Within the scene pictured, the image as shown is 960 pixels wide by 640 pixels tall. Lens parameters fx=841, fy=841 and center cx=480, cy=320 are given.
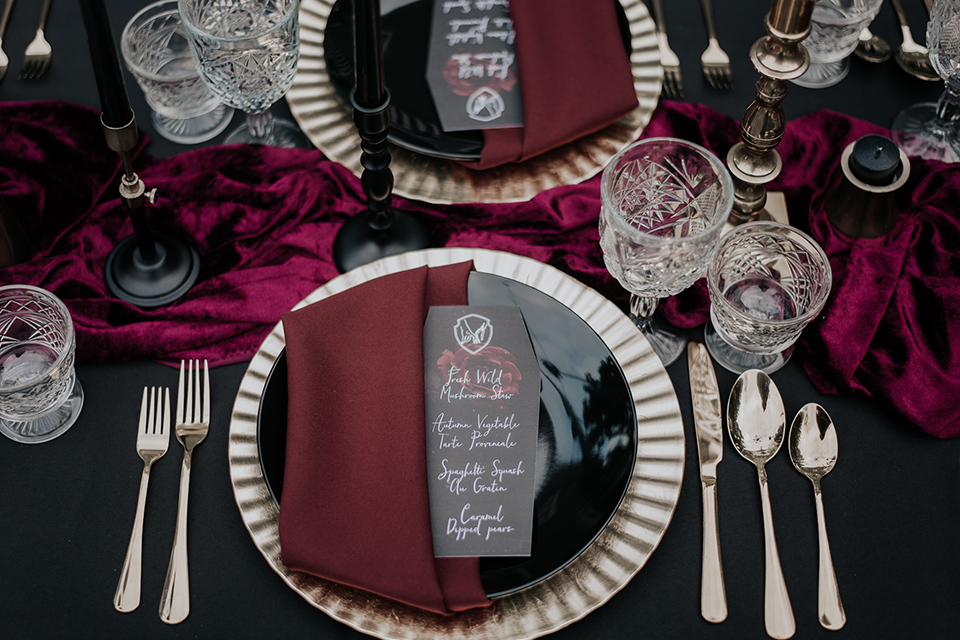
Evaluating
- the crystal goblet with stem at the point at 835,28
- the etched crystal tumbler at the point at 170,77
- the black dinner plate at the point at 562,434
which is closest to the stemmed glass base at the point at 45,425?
the black dinner plate at the point at 562,434

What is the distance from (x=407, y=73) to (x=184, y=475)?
0.55 meters

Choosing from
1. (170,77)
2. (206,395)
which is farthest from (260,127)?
(206,395)

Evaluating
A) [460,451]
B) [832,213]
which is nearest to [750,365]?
[832,213]

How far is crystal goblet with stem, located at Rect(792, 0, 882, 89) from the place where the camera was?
104cm

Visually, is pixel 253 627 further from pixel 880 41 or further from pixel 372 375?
pixel 880 41

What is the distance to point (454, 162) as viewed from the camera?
104 cm

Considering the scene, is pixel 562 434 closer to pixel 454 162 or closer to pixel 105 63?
pixel 454 162

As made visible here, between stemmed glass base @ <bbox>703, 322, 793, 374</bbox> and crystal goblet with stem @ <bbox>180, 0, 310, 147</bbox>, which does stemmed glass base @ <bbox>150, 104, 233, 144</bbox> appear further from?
stemmed glass base @ <bbox>703, 322, 793, 374</bbox>

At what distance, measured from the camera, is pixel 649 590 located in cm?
83

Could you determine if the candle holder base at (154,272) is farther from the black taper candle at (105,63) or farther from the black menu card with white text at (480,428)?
the black menu card with white text at (480,428)

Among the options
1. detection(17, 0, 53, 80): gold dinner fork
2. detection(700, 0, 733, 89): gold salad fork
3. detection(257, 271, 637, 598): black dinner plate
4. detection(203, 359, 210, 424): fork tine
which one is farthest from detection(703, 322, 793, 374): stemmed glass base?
detection(17, 0, 53, 80): gold dinner fork

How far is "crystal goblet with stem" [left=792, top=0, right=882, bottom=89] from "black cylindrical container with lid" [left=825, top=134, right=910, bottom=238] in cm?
15

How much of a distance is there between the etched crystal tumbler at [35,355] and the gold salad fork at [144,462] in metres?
0.08

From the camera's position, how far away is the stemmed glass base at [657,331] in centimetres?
95
